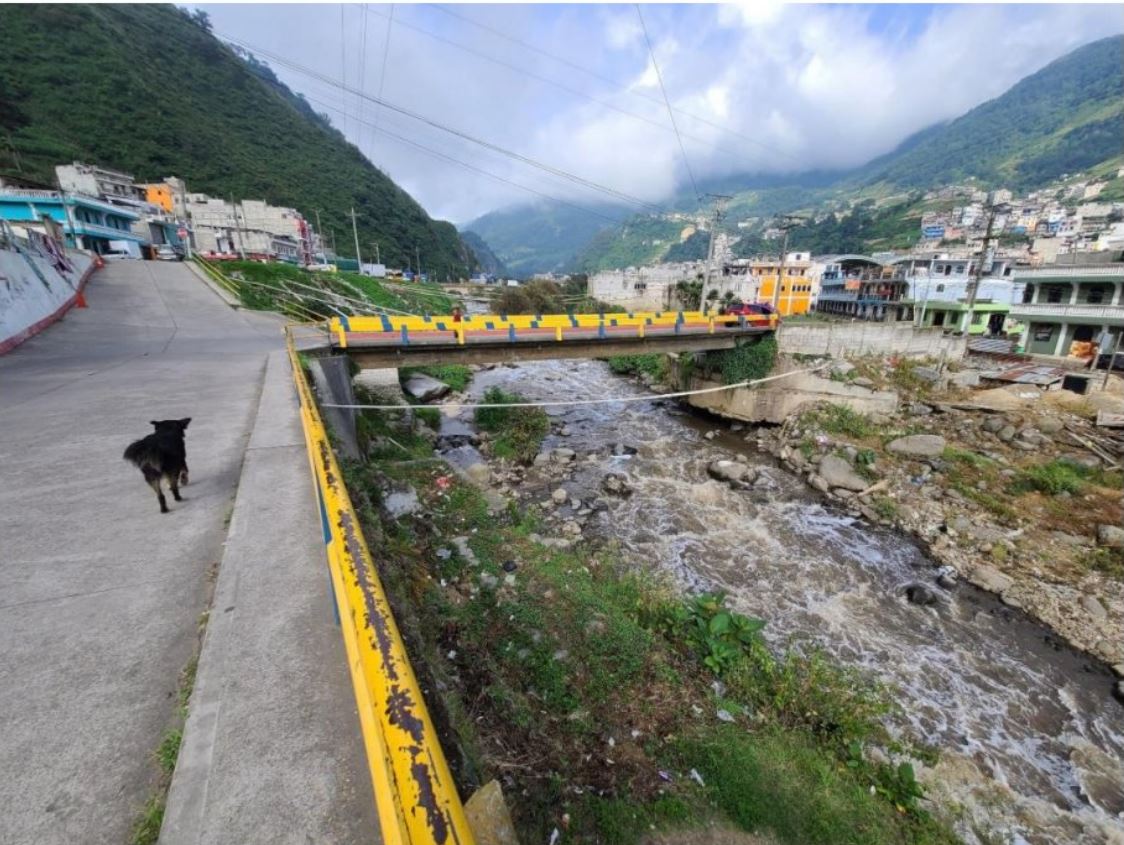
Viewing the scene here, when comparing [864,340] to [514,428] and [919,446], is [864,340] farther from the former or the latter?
[514,428]

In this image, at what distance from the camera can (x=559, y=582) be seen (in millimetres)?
8555

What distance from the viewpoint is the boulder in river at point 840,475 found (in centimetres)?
1581

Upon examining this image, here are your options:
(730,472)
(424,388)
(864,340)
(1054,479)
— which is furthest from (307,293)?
(1054,479)

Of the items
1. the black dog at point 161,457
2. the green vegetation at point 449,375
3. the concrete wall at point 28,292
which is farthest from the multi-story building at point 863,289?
the concrete wall at point 28,292

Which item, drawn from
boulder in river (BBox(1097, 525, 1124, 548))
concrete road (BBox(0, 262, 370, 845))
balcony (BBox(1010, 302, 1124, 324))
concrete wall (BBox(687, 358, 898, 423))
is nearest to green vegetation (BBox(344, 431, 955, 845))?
concrete road (BBox(0, 262, 370, 845))

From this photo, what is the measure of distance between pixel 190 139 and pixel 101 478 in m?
97.0

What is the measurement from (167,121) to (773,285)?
92.9 m

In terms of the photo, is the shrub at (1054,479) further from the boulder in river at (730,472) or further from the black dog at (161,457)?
the black dog at (161,457)

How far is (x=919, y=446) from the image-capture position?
16.9m

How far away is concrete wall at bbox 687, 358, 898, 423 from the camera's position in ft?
67.2

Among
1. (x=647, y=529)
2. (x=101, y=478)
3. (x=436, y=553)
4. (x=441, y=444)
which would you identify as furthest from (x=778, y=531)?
(x=101, y=478)

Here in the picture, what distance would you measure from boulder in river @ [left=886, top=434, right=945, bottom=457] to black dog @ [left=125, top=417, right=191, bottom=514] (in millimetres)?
20828

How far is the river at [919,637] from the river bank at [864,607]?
29 mm

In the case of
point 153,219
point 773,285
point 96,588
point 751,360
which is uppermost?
point 153,219
